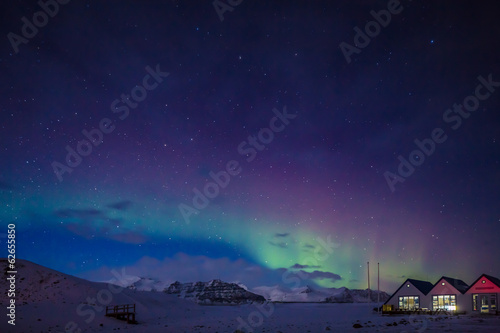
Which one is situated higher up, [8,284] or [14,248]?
[14,248]

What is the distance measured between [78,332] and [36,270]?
27.8 m

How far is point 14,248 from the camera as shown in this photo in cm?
2667

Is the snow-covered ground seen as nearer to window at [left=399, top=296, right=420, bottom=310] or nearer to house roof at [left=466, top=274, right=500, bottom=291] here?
house roof at [left=466, top=274, right=500, bottom=291]

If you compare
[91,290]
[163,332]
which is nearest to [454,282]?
[163,332]

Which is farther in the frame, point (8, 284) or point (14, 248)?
point (8, 284)

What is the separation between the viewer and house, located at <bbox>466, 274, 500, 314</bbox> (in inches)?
1930

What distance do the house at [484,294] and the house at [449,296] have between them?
0.86m

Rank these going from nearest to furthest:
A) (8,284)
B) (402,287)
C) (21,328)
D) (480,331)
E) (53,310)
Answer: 1. (480,331)
2. (21,328)
3. (53,310)
4. (8,284)
5. (402,287)

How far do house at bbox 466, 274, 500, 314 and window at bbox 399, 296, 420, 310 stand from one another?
7.30 m

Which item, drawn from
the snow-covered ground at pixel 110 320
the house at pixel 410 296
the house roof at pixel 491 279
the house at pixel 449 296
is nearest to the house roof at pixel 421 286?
the house at pixel 410 296

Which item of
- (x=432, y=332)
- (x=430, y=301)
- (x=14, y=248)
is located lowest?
(x=430, y=301)

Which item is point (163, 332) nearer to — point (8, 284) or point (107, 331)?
point (107, 331)

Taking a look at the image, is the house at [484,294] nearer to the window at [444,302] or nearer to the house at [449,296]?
the house at [449,296]

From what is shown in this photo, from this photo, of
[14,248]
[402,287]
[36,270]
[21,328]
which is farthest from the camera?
[402,287]
